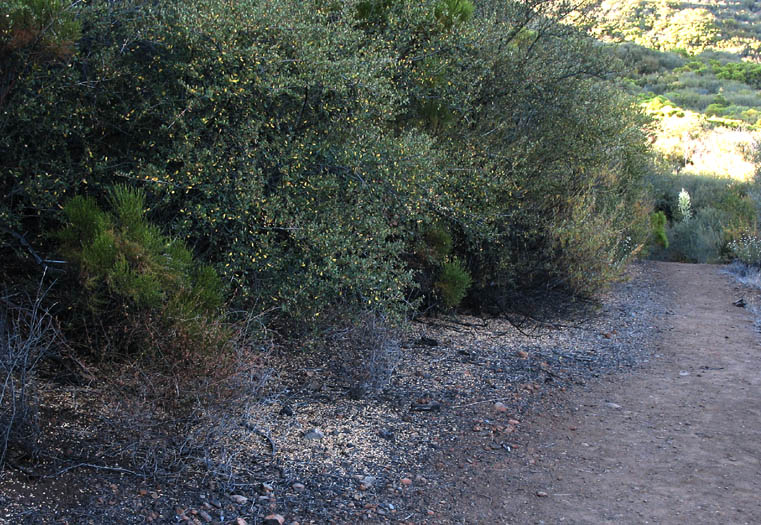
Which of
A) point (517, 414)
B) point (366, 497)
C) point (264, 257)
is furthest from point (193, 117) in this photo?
point (517, 414)

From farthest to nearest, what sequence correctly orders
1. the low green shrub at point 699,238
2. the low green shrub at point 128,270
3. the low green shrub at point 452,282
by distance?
the low green shrub at point 699,238
the low green shrub at point 452,282
the low green shrub at point 128,270

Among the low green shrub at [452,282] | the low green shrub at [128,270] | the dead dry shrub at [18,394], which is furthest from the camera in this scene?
the low green shrub at [452,282]

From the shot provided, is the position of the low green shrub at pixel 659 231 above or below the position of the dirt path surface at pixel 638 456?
above

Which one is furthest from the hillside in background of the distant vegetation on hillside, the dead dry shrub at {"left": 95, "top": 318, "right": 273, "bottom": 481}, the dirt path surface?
the dead dry shrub at {"left": 95, "top": 318, "right": 273, "bottom": 481}

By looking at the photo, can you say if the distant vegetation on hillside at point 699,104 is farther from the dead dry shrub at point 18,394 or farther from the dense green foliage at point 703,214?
the dead dry shrub at point 18,394

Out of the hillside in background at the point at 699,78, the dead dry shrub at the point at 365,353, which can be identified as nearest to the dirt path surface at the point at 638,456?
the dead dry shrub at the point at 365,353

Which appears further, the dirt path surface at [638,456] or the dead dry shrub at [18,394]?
the dirt path surface at [638,456]

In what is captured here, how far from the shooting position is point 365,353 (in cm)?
567

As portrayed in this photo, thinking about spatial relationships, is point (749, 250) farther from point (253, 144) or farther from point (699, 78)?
point (699, 78)

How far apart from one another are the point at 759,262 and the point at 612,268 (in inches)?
267

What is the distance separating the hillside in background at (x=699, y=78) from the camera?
28438 millimetres

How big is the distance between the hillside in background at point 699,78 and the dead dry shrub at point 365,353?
15.6m

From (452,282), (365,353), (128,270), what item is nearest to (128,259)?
(128,270)

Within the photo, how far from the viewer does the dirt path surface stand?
14.0 feet
